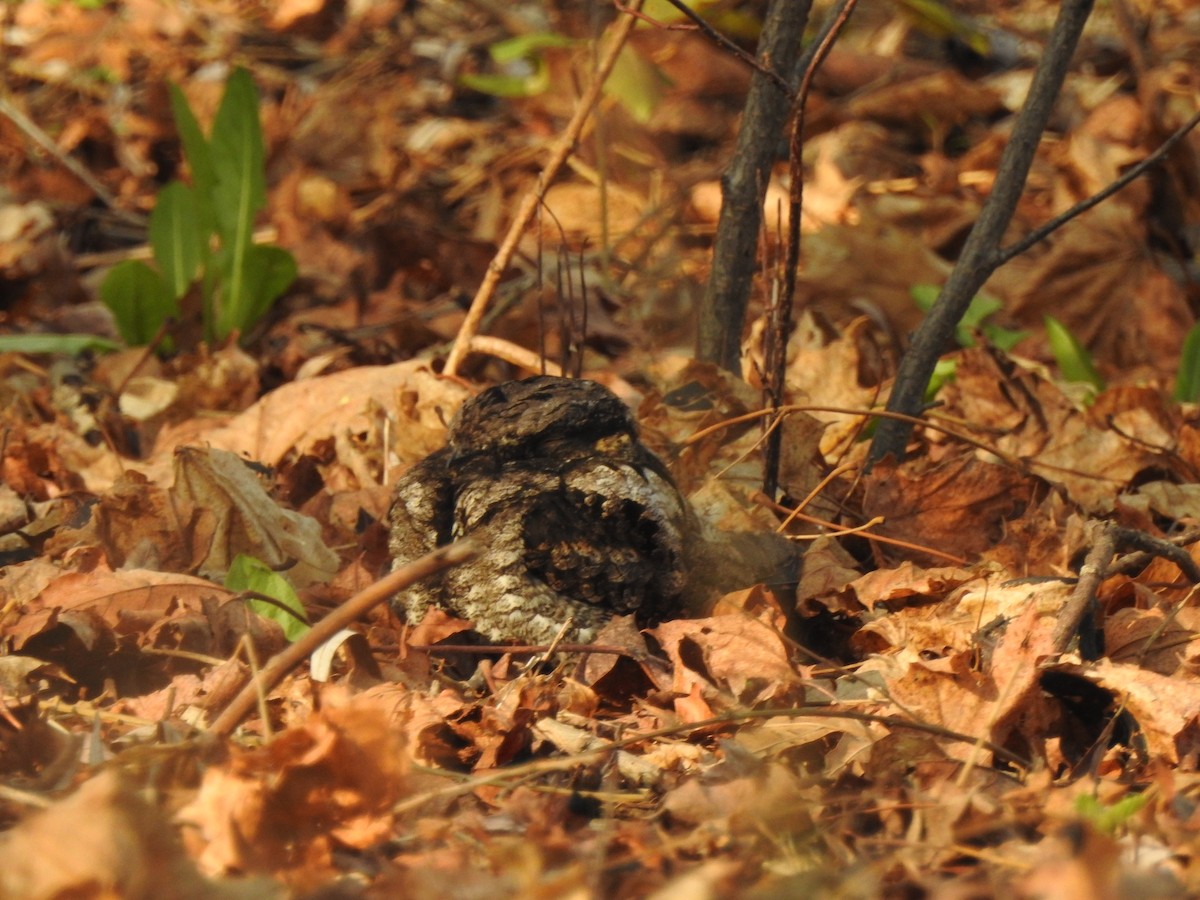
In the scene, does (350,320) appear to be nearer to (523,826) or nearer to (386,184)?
(386,184)

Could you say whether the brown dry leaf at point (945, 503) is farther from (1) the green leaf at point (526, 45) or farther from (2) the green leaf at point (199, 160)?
(1) the green leaf at point (526, 45)

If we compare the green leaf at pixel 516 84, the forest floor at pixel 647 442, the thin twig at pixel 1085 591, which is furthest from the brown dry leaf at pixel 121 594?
the green leaf at pixel 516 84

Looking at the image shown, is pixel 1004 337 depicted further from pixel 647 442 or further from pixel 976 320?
pixel 647 442

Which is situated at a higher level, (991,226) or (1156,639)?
A: (991,226)

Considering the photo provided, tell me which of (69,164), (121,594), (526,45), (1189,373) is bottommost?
(121,594)

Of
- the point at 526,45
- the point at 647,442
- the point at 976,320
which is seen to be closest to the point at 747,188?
the point at 647,442

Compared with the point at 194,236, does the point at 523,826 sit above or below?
below

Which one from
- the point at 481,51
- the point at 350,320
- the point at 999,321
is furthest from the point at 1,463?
the point at 481,51
